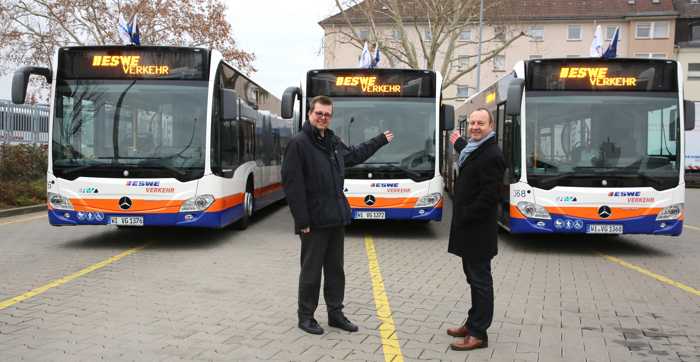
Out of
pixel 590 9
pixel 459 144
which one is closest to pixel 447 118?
pixel 459 144

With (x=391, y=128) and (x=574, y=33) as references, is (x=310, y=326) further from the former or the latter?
(x=574, y=33)

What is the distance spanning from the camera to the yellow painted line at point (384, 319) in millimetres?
4832

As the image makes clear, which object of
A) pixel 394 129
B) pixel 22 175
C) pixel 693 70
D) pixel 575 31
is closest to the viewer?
pixel 394 129

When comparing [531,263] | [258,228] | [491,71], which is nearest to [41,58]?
[258,228]

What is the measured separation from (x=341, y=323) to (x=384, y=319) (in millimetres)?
552

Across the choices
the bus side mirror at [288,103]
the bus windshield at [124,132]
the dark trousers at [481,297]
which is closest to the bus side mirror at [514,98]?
the bus side mirror at [288,103]

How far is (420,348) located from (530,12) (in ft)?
198

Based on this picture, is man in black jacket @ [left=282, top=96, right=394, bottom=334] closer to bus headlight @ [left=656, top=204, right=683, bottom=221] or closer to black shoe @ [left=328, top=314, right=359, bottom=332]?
black shoe @ [left=328, top=314, right=359, bottom=332]

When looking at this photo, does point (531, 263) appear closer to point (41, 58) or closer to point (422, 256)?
point (422, 256)

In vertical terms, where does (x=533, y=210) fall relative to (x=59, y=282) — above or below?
above

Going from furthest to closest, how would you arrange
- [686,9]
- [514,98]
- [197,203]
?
[686,9]
[197,203]
[514,98]

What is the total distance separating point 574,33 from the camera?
203 ft

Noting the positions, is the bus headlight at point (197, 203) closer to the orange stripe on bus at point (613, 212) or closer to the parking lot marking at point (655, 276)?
the orange stripe on bus at point (613, 212)

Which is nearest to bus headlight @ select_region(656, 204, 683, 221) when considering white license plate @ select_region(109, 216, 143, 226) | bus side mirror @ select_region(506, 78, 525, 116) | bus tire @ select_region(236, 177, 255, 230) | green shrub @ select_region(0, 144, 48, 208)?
bus side mirror @ select_region(506, 78, 525, 116)
